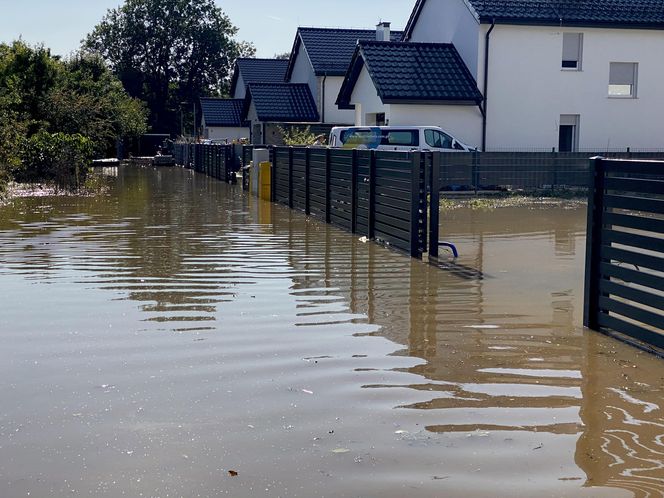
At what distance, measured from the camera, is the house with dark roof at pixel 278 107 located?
47219 mm

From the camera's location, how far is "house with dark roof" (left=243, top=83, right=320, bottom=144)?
155ft

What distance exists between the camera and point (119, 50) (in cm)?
9525

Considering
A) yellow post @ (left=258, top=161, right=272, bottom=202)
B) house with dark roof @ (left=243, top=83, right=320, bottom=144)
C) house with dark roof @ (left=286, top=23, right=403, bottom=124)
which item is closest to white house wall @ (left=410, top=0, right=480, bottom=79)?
yellow post @ (left=258, top=161, right=272, bottom=202)

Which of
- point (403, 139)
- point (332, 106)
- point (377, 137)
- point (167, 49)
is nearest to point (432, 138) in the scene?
point (403, 139)

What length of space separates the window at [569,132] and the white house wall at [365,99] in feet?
20.2

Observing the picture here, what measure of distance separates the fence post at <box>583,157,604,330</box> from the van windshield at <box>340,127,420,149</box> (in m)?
19.9

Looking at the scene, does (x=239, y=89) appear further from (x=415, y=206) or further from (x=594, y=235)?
(x=594, y=235)

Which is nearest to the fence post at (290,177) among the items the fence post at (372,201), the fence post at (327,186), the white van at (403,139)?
the fence post at (327,186)

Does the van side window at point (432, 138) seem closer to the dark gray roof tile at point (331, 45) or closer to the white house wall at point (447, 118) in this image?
the white house wall at point (447, 118)

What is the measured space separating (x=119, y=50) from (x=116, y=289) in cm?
8898

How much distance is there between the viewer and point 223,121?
65.3 m

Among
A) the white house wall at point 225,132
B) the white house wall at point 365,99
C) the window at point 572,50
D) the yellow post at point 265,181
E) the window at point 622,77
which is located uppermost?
the window at point 572,50

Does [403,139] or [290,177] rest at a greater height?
[403,139]

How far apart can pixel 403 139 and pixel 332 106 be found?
2002 cm
